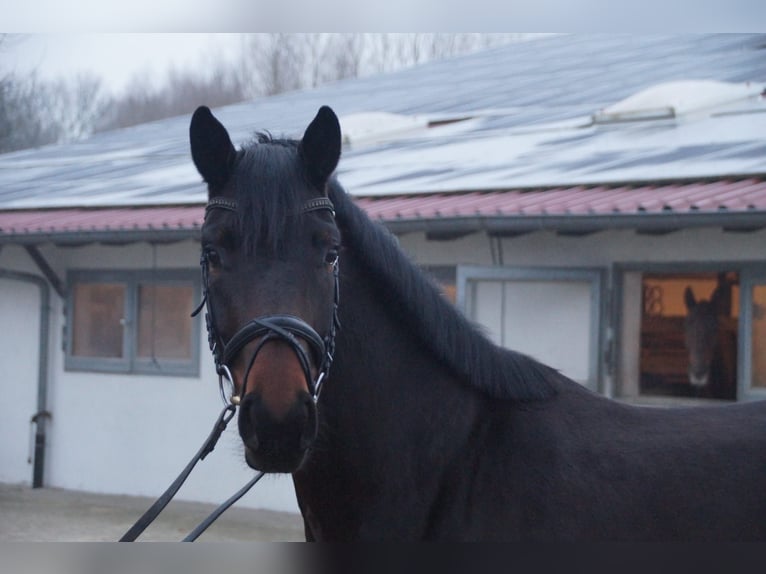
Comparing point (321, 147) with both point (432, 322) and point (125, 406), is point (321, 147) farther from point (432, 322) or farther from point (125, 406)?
point (125, 406)

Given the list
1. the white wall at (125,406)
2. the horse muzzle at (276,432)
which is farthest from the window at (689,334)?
the horse muzzle at (276,432)

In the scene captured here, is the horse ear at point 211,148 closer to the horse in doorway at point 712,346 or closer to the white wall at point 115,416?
the horse in doorway at point 712,346

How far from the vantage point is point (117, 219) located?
7.82 metres

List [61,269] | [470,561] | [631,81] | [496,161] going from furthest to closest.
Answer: [631,81] < [61,269] < [496,161] < [470,561]

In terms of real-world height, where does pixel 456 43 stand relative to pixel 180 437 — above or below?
above

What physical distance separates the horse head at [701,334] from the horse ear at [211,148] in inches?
169

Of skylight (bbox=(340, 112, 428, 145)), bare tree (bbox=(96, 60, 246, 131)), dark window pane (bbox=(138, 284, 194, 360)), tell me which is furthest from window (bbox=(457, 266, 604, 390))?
bare tree (bbox=(96, 60, 246, 131))

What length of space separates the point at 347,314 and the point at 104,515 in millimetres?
5606

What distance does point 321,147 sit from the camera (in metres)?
2.23

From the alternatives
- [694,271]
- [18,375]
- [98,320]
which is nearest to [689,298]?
[694,271]

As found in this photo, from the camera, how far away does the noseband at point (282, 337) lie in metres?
2.02

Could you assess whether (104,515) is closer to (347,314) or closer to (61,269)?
(61,269)

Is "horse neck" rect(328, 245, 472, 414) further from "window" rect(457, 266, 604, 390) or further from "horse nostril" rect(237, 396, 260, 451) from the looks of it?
"window" rect(457, 266, 604, 390)
